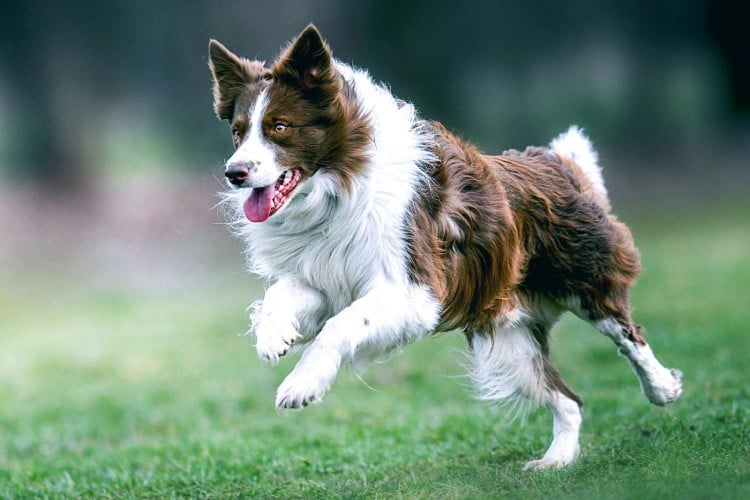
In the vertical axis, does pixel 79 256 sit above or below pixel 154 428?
above

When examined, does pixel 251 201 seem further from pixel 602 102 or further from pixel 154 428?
pixel 602 102

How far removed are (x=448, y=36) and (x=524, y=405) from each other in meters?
17.6

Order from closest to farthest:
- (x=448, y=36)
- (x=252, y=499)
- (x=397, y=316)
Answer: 1. (x=397, y=316)
2. (x=252, y=499)
3. (x=448, y=36)

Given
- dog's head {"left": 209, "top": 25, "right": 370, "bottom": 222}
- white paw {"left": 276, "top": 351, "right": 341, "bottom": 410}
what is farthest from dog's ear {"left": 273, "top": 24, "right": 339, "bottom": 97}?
white paw {"left": 276, "top": 351, "right": 341, "bottom": 410}

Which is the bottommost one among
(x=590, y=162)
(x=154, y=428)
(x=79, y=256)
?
(x=154, y=428)

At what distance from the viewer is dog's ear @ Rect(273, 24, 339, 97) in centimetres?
549

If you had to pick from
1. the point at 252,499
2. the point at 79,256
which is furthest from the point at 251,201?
the point at 79,256

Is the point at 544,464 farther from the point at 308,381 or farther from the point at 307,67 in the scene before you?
the point at 307,67

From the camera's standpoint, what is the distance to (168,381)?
1162cm

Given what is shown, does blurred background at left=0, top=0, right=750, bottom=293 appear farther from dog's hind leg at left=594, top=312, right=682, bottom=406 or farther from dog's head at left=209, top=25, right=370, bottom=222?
dog's head at left=209, top=25, right=370, bottom=222

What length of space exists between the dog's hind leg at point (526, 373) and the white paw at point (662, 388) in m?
0.44

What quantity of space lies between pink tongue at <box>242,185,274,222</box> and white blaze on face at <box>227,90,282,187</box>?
0.09 m

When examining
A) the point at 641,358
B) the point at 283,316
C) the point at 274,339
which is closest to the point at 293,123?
the point at 283,316

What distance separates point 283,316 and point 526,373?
6.41ft
